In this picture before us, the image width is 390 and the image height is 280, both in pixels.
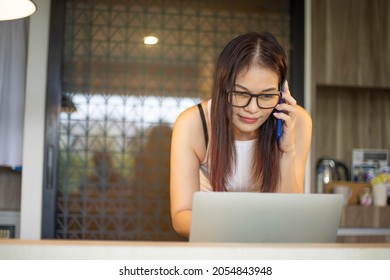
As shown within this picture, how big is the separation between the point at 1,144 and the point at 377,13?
2337 mm

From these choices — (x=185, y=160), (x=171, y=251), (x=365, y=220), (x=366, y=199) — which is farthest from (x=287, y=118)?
(x=366, y=199)

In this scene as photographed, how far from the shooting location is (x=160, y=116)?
2859mm

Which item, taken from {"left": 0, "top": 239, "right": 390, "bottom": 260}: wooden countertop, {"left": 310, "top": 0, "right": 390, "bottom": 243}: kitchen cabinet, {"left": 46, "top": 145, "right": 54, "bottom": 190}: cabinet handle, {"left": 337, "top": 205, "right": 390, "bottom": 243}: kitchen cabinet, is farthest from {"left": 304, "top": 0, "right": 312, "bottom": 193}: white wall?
{"left": 0, "top": 239, "right": 390, "bottom": 260}: wooden countertop

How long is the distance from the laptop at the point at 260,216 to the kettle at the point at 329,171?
6.77 ft

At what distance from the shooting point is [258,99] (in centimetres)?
149

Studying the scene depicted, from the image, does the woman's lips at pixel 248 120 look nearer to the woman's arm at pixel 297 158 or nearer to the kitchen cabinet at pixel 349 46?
the woman's arm at pixel 297 158

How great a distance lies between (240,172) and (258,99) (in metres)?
0.28

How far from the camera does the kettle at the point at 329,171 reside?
3043 millimetres

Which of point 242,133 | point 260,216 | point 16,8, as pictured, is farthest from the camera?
point 16,8

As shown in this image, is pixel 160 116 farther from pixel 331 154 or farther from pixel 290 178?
pixel 290 178

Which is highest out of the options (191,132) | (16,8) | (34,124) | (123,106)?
(16,8)

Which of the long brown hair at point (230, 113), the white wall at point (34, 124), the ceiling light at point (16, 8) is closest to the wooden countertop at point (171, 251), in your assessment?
the long brown hair at point (230, 113)

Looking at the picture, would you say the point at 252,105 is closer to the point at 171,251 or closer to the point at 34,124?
the point at 171,251

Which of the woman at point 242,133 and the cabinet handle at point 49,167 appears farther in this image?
the cabinet handle at point 49,167
